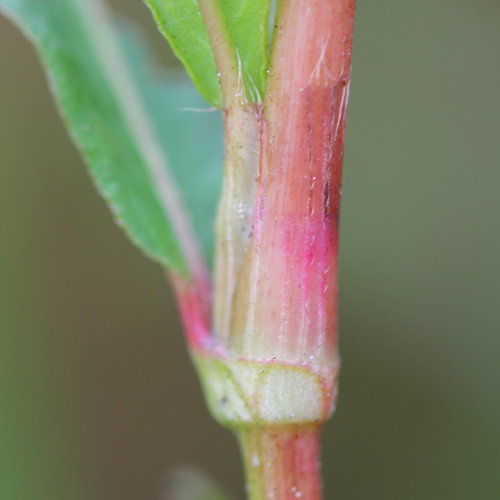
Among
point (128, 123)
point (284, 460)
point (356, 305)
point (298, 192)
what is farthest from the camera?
point (356, 305)

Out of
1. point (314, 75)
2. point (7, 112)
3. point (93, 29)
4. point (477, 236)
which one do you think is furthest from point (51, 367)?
point (314, 75)

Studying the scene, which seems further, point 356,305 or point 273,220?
→ point 356,305

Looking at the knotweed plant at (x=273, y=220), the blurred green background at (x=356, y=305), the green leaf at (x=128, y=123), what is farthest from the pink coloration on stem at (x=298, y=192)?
the blurred green background at (x=356, y=305)

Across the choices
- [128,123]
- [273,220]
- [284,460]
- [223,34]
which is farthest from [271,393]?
[128,123]

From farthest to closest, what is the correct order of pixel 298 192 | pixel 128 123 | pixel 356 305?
1. pixel 356 305
2. pixel 128 123
3. pixel 298 192

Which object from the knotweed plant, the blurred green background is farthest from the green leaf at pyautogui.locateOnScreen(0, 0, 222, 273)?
the blurred green background

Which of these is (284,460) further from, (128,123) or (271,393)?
(128,123)
